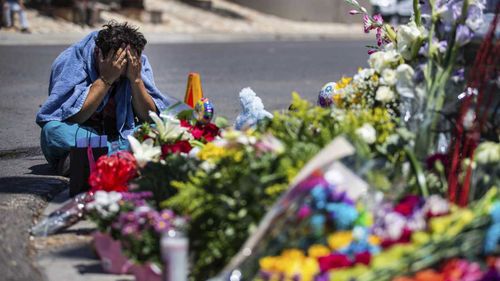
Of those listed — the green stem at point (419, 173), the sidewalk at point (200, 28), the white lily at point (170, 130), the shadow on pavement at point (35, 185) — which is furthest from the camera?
the sidewalk at point (200, 28)

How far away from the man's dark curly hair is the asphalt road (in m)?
1.94

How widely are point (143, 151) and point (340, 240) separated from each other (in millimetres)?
1523

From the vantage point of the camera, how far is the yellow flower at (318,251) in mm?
3076

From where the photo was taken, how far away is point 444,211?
3262 mm

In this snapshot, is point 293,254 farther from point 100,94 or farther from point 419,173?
point 100,94

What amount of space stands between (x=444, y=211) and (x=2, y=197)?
8.87ft

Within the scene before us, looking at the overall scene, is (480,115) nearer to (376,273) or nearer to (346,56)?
(376,273)

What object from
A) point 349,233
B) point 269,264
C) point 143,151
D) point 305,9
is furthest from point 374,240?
point 305,9

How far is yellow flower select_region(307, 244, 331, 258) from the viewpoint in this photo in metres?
3.08

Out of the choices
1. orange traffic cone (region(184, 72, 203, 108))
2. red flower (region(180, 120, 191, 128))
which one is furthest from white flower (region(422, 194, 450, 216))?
orange traffic cone (region(184, 72, 203, 108))

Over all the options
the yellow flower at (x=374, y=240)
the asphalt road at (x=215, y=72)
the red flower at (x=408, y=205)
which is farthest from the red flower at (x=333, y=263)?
the asphalt road at (x=215, y=72)

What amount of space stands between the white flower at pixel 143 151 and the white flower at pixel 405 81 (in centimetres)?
109

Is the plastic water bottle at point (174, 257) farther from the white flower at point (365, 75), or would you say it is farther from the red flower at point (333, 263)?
the white flower at point (365, 75)

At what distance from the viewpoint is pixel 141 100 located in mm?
5559
